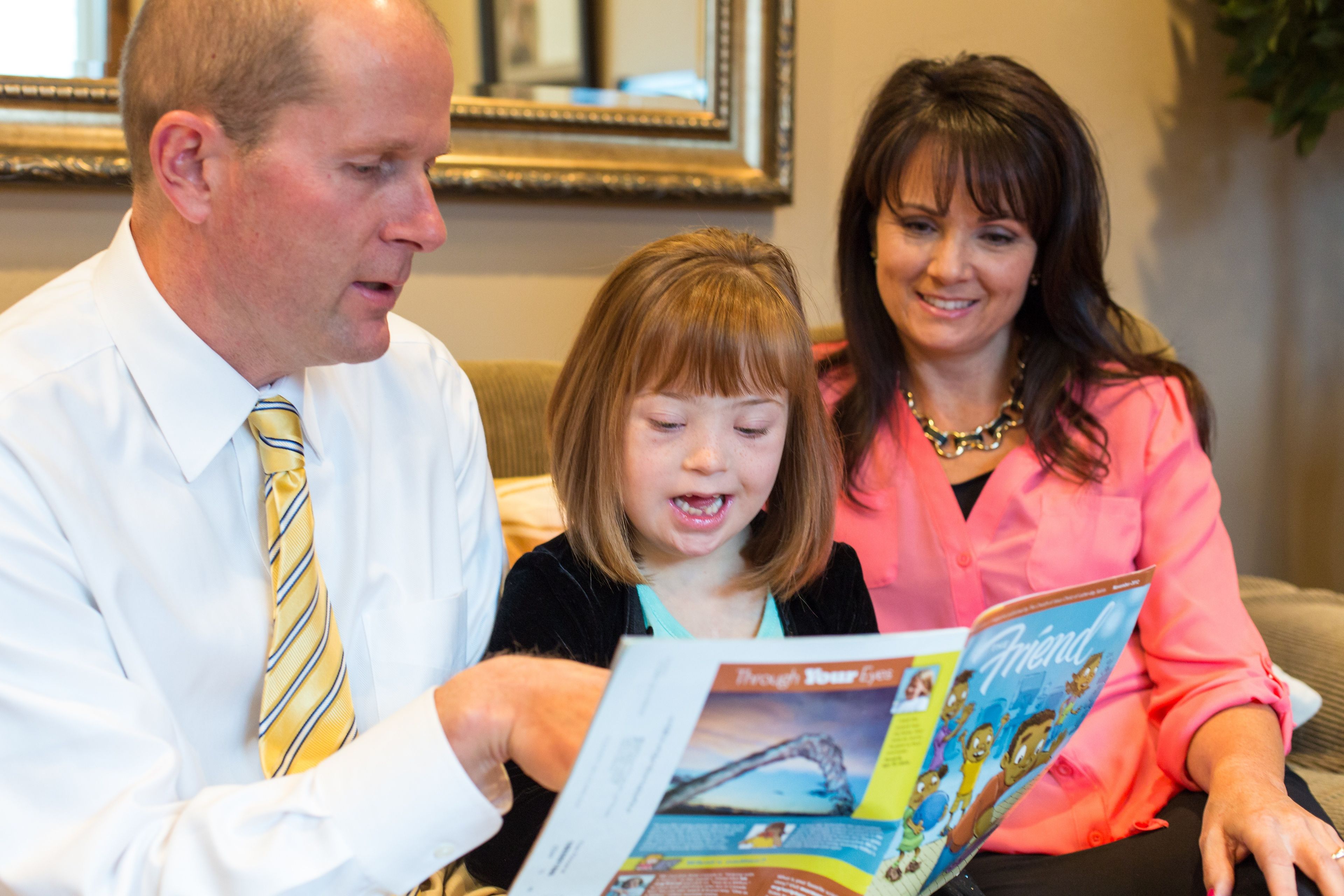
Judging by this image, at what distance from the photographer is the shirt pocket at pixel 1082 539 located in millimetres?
1554

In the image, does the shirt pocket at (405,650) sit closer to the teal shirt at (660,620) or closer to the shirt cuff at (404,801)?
the teal shirt at (660,620)

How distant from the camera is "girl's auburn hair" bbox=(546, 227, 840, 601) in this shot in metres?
1.22

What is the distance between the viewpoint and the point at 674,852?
2.58 feet

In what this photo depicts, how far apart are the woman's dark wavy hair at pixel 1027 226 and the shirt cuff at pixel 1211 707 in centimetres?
32

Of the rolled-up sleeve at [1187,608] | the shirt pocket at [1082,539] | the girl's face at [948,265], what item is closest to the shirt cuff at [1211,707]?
the rolled-up sleeve at [1187,608]

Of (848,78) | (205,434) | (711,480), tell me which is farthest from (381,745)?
(848,78)

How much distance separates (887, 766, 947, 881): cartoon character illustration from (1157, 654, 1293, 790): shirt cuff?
0.59m

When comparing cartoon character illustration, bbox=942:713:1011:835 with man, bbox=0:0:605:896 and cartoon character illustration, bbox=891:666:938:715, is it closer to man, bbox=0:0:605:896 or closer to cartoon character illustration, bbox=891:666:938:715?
cartoon character illustration, bbox=891:666:938:715

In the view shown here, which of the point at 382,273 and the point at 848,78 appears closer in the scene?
the point at 382,273

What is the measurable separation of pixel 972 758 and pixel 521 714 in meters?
0.37

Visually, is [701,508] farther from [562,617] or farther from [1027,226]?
[1027,226]

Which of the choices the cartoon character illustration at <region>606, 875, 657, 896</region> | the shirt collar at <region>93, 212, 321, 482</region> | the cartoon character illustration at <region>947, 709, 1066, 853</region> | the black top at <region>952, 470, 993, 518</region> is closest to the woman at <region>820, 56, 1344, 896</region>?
the black top at <region>952, 470, 993, 518</region>

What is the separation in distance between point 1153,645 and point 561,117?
1.27 meters

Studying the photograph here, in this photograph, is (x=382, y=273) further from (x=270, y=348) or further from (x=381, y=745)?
(x=381, y=745)
